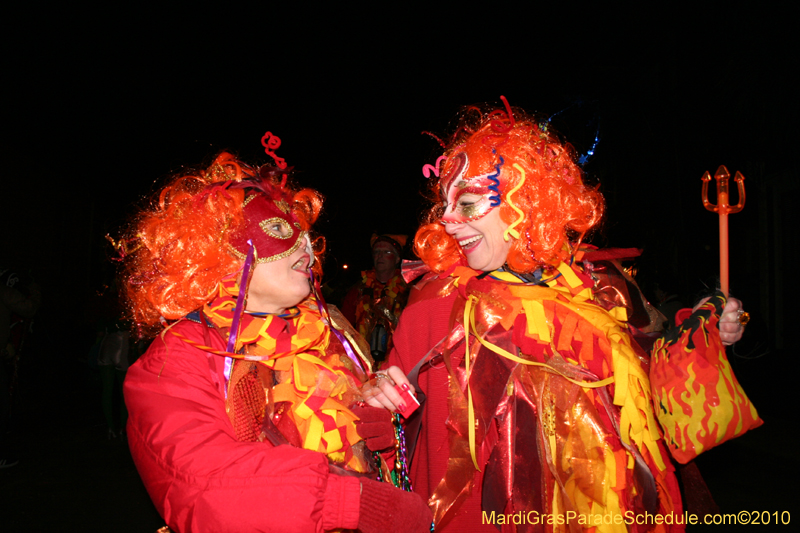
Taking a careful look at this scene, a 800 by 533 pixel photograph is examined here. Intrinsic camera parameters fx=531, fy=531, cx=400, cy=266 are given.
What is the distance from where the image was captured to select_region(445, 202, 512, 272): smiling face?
2.08 meters

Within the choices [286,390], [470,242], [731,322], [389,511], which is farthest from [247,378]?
[731,322]

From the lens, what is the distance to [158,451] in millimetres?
1485

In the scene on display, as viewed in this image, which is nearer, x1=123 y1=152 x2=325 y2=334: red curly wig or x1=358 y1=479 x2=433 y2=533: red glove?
x1=358 y1=479 x2=433 y2=533: red glove

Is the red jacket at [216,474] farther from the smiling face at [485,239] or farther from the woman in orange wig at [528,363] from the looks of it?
the smiling face at [485,239]

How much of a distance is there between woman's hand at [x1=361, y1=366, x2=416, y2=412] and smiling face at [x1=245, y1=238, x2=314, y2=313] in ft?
1.43

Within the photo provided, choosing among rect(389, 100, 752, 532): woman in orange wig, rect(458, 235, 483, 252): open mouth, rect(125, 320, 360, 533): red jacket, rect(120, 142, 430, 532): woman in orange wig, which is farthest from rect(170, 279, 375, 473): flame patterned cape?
rect(458, 235, 483, 252): open mouth

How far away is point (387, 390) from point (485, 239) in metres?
0.70

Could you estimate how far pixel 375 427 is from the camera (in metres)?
1.93

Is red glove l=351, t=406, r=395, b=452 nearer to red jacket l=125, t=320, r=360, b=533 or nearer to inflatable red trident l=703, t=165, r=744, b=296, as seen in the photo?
red jacket l=125, t=320, r=360, b=533

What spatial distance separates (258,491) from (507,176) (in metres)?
1.42

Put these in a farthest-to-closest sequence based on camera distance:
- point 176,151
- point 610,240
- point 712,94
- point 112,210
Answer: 1. point 112,210
2. point 176,151
3. point 610,240
4. point 712,94

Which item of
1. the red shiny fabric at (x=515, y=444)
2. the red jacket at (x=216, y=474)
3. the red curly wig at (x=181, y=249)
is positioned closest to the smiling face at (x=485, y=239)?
the red shiny fabric at (x=515, y=444)

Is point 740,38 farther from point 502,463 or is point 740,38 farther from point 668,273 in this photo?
point 502,463

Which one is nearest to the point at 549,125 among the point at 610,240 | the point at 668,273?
the point at 668,273
